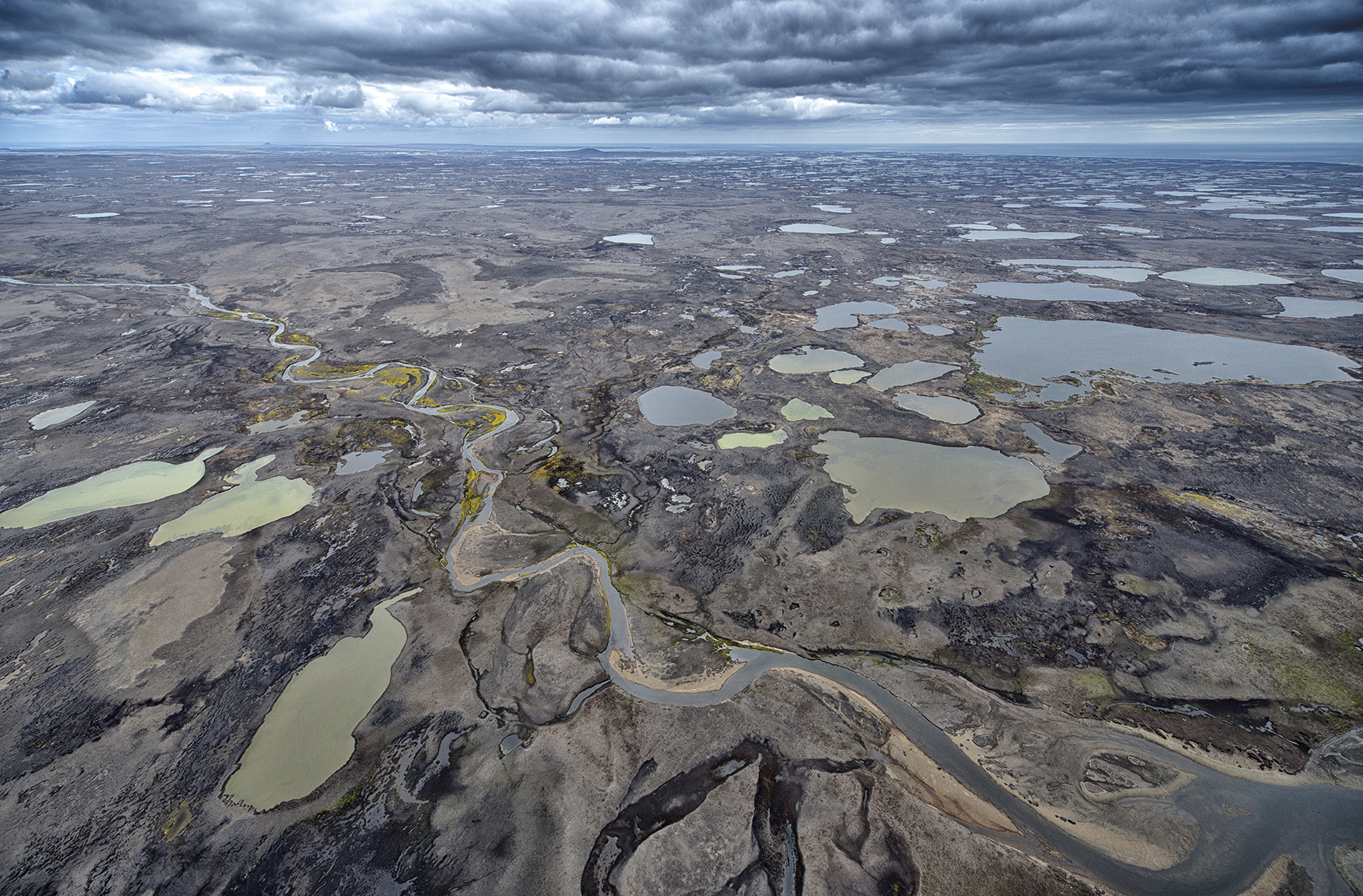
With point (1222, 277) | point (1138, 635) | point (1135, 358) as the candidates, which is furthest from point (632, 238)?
point (1138, 635)

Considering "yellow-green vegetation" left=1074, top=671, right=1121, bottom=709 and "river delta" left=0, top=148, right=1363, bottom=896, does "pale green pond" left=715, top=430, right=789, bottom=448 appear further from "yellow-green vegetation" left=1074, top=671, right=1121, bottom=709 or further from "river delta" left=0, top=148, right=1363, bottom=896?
"yellow-green vegetation" left=1074, top=671, right=1121, bottom=709

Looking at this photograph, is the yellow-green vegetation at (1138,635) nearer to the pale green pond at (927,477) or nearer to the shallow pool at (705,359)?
the pale green pond at (927,477)

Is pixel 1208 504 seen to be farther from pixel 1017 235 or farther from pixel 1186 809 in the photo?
pixel 1017 235

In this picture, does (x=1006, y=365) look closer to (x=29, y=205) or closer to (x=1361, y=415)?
(x=1361, y=415)

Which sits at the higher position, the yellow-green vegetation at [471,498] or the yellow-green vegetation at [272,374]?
the yellow-green vegetation at [272,374]

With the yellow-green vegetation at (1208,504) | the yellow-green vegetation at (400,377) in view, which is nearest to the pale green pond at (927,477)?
the yellow-green vegetation at (1208,504)

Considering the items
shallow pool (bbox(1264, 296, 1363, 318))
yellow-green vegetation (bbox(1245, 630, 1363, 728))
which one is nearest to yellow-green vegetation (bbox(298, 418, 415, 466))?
yellow-green vegetation (bbox(1245, 630, 1363, 728))
